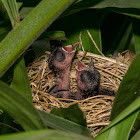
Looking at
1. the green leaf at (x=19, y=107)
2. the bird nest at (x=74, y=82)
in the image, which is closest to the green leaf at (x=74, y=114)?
the green leaf at (x=19, y=107)

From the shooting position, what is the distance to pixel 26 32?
1.45 feet

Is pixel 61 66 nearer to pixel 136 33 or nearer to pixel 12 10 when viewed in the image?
pixel 136 33

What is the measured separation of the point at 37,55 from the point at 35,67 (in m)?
0.06

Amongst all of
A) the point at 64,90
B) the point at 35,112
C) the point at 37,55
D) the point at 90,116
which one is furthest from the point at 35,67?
the point at 35,112

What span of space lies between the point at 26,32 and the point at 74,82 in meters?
0.79

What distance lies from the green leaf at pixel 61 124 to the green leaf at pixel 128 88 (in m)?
0.11

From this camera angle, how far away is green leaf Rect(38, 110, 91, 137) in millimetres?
393

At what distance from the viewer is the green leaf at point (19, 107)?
306 millimetres

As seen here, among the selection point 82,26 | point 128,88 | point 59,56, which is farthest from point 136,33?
point 128,88

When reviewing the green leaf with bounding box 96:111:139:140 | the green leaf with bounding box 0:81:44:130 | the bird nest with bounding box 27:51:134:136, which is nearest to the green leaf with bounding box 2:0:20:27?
the green leaf with bounding box 0:81:44:130

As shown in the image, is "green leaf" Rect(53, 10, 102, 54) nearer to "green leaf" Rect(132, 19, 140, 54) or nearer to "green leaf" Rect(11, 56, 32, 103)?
"green leaf" Rect(132, 19, 140, 54)

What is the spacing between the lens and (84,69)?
102 centimetres

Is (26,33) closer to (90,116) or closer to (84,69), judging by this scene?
(90,116)

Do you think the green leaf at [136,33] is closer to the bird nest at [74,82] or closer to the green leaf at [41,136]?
the bird nest at [74,82]
